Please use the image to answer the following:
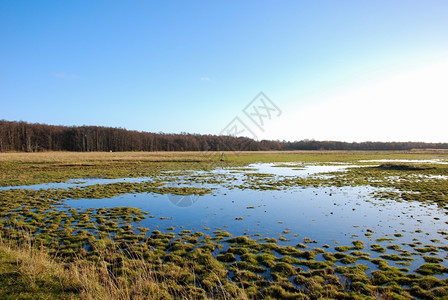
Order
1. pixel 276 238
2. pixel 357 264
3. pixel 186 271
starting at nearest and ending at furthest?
pixel 186 271 < pixel 357 264 < pixel 276 238

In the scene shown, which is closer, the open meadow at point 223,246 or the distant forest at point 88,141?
the open meadow at point 223,246

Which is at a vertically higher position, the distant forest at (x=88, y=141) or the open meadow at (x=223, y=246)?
the distant forest at (x=88, y=141)

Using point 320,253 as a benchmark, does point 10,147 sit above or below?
above

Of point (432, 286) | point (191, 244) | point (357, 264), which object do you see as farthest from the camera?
point (191, 244)

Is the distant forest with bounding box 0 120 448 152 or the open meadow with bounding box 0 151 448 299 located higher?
the distant forest with bounding box 0 120 448 152

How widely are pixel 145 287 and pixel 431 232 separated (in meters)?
12.2

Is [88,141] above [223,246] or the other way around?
above

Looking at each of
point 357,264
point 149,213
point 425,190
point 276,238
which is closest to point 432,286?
point 357,264

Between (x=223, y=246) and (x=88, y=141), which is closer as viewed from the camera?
(x=223, y=246)

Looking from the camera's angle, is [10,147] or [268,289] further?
[10,147]

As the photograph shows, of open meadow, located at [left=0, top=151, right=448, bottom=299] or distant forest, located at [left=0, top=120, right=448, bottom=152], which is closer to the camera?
open meadow, located at [left=0, top=151, right=448, bottom=299]

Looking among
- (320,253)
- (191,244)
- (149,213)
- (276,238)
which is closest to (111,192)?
(149,213)

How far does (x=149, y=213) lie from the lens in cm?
1461

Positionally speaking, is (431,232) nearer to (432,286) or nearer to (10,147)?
(432,286)
